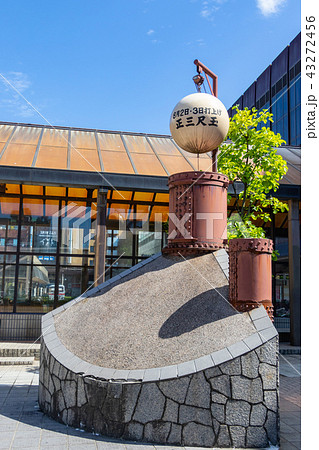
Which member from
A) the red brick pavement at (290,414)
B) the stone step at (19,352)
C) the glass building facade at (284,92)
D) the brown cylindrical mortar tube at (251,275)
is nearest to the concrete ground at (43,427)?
the red brick pavement at (290,414)

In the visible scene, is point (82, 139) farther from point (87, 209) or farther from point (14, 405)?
point (14, 405)

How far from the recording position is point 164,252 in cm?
797

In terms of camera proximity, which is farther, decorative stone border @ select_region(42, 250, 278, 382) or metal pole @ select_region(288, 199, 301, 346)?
metal pole @ select_region(288, 199, 301, 346)

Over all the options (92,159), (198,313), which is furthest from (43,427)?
(92,159)

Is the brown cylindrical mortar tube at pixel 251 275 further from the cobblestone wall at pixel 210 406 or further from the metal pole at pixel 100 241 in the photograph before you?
the metal pole at pixel 100 241

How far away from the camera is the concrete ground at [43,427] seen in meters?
5.23

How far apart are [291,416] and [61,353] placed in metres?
3.98

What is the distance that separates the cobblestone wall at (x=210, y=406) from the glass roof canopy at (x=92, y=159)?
8.72m

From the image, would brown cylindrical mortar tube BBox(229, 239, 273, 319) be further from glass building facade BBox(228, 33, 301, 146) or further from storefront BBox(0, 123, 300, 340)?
glass building facade BBox(228, 33, 301, 146)

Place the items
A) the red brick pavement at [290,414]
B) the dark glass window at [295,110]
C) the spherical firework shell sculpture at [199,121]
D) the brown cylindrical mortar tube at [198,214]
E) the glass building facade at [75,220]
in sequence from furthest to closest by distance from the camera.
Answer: the dark glass window at [295,110] → the glass building facade at [75,220] → the spherical firework shell sculpture at [199,121] → the brown cylindrical mortar tube at [198,214] → the red brick pavement at [290,414]

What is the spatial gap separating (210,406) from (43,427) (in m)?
2.54

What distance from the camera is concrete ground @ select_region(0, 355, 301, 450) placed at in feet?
17.2

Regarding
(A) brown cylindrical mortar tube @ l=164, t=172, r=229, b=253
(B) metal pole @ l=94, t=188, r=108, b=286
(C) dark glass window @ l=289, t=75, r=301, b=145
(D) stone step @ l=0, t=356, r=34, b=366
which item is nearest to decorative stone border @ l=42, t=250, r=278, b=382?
(A) brown cylindrical mortar tube @ l=164, t=172, r=229, b=253

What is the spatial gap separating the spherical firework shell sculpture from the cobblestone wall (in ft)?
13.6
